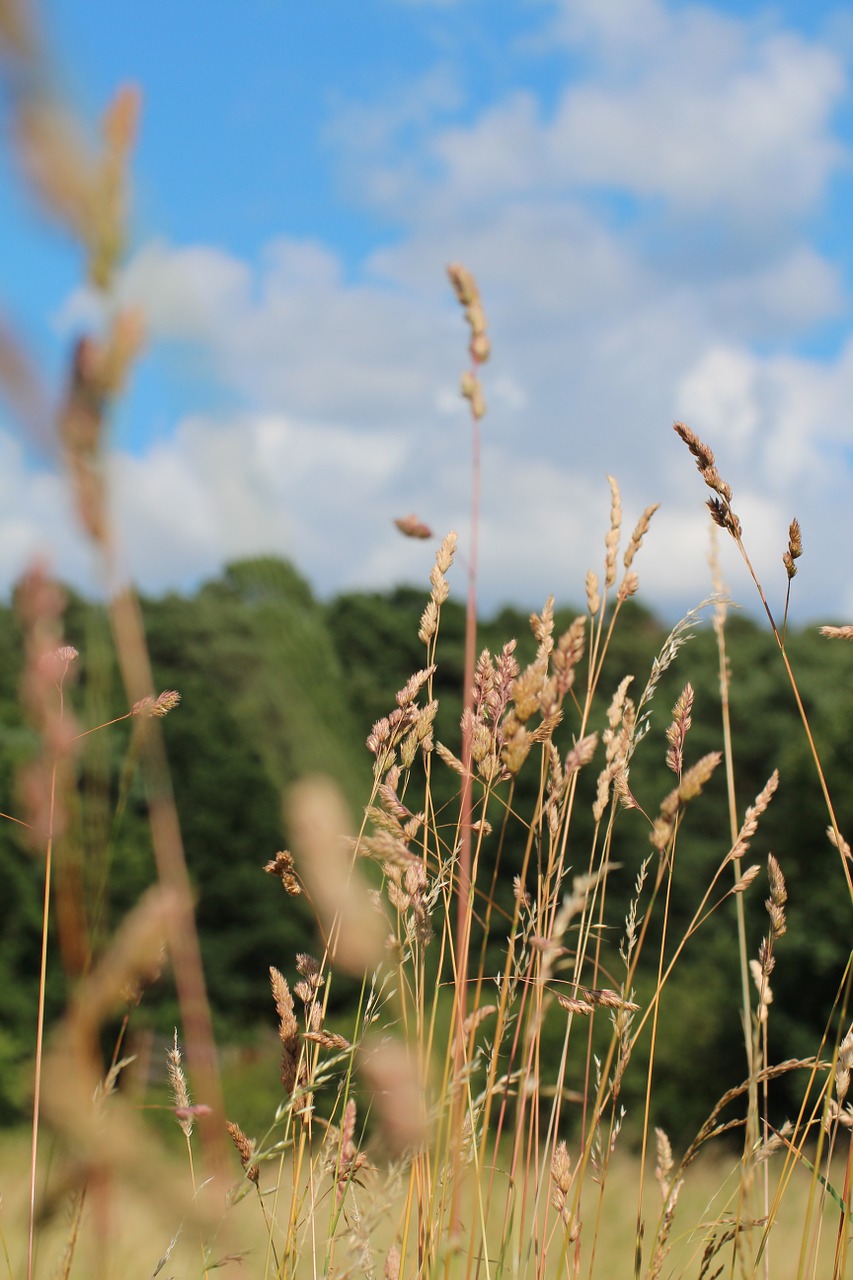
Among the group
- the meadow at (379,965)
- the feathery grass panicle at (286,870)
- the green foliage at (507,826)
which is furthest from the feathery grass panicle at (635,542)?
the green foliage at (507,826)

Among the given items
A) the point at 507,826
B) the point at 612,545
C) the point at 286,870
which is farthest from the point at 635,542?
the point at 507,826

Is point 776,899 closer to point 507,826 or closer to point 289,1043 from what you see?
point 289,1043

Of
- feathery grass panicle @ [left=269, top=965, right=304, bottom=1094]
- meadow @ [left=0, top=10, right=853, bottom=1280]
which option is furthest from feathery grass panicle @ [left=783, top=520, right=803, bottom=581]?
feathery grass panicle @ [left=269, top=965, right=304, bottom=1094]

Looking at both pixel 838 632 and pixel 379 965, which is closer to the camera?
pixel 379 965

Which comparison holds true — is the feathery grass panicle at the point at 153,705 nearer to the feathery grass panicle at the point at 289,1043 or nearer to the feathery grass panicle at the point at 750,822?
the feathery grass panicle at the point at 289,1043

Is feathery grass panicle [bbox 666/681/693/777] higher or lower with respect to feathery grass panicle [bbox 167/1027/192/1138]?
higher

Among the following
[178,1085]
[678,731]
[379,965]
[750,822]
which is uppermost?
[678,731]

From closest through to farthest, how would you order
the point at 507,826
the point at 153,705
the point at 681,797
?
1. the point at 153,705
2. the point at 681,797
3. the point at 507,826

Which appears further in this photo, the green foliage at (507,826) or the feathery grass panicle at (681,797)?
the green foliage at (507,826)

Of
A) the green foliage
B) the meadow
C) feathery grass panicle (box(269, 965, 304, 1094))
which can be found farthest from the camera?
the green foliage

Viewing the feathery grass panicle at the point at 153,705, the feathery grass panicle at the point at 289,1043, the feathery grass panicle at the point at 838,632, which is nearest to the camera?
the feathery grass panicle at the point at 153,705

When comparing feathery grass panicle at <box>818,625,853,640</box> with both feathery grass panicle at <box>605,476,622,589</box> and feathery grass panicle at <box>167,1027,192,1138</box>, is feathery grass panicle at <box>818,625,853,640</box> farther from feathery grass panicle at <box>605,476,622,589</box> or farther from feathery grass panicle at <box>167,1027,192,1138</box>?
feathery grass panicle at <box>167,1027,192,1138</box>

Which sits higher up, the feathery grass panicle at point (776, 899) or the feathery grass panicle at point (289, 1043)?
the feathery grass panicle at point (776, 899)

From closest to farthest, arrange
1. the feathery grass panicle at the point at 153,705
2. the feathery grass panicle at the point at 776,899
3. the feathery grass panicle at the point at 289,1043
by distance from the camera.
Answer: the feathery grass panicle at the point at 153,705 < the feathery grass panicle at the point at 289,1043 < the feathery grass panicle at the point at 776,899
